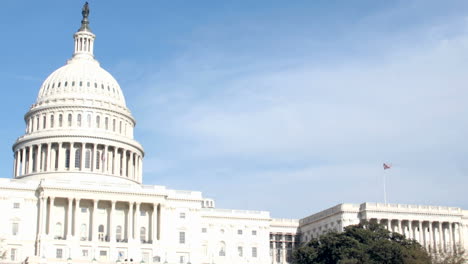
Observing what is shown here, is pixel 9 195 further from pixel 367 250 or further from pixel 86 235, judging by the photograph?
pixel 367 250

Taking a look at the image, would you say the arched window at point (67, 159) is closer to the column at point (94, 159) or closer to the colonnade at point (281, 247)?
the column at point (94, 159)

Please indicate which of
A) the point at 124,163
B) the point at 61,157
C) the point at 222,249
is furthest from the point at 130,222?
the point at 222,249

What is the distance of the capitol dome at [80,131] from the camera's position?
148500 mm

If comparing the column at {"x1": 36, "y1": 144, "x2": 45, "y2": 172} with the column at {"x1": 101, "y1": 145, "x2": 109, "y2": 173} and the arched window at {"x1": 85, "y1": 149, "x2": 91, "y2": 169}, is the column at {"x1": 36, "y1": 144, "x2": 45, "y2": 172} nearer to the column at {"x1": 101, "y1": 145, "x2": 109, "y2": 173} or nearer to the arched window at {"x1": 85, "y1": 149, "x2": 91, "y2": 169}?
the arched window at {"x1": 85, "y1": 149, "x2": 91, "y2": 169}

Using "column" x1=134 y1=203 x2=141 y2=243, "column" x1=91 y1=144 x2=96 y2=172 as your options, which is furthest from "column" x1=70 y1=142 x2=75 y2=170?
"column" x1=134 y1=203 x2=141 y2=243

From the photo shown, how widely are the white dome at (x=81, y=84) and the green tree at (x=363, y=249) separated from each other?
50274mm

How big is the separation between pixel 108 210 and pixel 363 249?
41.9 metres

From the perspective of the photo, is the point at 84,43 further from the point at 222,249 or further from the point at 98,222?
the point at 222,249

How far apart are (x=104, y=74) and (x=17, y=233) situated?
4287 centimetres

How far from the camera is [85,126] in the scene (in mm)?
152625

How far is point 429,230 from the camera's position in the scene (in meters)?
158

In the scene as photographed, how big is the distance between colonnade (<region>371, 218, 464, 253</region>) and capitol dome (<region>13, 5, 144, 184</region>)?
161 feet

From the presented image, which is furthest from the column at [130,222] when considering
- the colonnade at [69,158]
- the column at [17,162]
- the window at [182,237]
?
the column at [17,162]

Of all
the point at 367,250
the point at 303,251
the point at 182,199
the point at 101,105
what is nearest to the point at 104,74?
the point at 101,105
